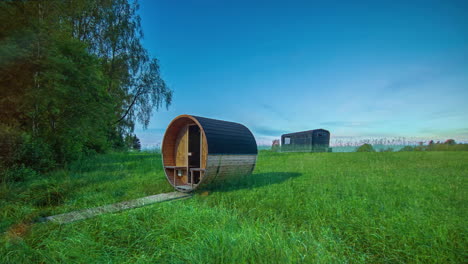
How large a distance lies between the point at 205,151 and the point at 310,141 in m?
17.9

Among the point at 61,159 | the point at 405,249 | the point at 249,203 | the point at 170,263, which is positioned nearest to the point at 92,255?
the point at 170,263

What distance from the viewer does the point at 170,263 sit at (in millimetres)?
2266

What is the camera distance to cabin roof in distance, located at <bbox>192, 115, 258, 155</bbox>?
555cm

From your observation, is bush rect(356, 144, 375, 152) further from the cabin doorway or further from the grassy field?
the cabin doorway

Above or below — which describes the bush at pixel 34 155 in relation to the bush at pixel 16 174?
A: above

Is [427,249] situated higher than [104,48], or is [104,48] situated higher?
[104,48]

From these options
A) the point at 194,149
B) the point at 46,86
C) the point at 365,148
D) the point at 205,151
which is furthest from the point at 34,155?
the point at 365,148

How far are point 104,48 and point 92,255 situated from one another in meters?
18.3

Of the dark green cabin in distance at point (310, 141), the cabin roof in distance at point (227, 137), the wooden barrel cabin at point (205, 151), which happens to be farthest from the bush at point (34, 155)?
the dark green cabin in distance at point (310, 141)

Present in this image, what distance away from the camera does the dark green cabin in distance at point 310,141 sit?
21.4m

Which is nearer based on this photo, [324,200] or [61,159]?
[324,200]

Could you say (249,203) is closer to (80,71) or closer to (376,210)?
(376,210)

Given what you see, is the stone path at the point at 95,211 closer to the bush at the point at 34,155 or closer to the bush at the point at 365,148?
the bush at the point at 34,155

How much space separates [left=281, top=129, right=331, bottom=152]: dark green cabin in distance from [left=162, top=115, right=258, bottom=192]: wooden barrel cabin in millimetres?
15987
